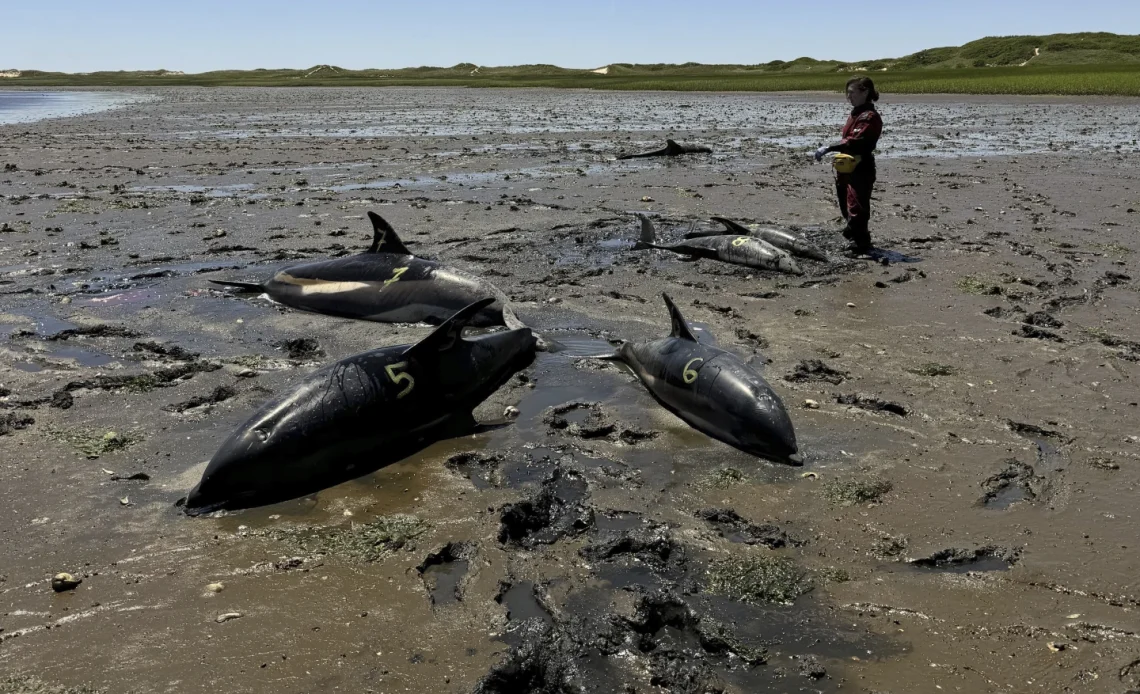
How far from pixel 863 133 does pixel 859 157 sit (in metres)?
0.34

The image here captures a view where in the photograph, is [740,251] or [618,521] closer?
[618,521]

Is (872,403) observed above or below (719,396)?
below

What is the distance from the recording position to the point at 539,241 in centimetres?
1312

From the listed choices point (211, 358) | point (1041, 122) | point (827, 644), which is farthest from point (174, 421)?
point (1041, 122)

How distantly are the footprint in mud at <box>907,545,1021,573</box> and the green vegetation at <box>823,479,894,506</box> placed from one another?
2.30 feet

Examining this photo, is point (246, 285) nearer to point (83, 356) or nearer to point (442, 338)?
point (83, 356)

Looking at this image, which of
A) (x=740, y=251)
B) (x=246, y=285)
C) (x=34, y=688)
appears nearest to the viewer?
(x=34, y=688)

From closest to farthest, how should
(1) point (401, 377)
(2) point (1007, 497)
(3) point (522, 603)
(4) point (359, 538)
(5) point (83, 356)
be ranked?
(3) point (522, 603), (4) point (359, 538), (2) point (1007, 497), (1) point (401, 377), (5) point (83, 356)

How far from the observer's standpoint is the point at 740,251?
11.5 meters

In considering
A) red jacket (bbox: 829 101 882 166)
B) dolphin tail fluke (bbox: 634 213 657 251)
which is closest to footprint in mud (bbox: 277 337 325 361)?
dolphin tail fluke (bbox: 634 213 657 251)

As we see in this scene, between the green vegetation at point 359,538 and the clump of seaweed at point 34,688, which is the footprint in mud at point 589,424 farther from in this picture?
the clump of seaweed at point 34,688

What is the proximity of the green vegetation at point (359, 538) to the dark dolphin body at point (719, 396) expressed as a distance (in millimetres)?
2296

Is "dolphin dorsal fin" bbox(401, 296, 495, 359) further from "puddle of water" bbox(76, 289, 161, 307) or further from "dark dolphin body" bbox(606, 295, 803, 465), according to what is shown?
"puddle of water" bbox(76, 289, 161, 307)

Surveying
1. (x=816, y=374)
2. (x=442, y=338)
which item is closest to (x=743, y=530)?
(x=442, y=338)
